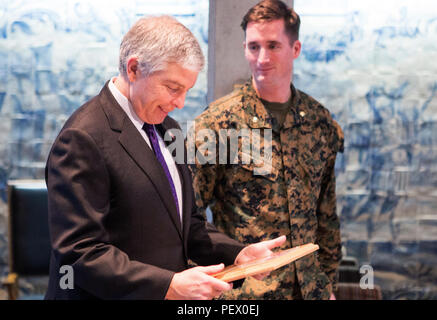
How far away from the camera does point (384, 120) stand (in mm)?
3199

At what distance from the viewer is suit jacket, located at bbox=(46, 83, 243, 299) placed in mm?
1278

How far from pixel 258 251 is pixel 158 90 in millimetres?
596

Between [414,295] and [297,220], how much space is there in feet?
5.14

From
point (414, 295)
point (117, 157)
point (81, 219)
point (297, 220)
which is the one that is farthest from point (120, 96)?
point (414, 295)

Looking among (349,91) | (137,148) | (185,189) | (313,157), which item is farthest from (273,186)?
(349,91)

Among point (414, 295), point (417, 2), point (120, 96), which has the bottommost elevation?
point (414, 295)

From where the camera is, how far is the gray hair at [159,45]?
1.38 metres

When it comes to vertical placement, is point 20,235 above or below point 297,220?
below

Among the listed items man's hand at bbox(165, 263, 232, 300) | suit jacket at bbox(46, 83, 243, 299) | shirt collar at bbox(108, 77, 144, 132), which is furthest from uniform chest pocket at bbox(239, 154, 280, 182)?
man's hand at bbox(165, 263, 232, 300)

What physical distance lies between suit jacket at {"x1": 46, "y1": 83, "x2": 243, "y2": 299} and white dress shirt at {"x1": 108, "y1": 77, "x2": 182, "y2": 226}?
0.02m

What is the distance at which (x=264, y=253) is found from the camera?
5.22 ft

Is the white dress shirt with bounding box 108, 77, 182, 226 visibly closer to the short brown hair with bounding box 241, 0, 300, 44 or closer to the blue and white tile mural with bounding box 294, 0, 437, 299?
the short brown hair with bounding box 241, 0, 300, 44

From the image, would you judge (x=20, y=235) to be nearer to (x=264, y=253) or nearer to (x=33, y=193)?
(x=33, y=193)

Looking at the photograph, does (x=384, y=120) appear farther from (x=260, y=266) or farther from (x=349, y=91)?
(x=260, y=266)
